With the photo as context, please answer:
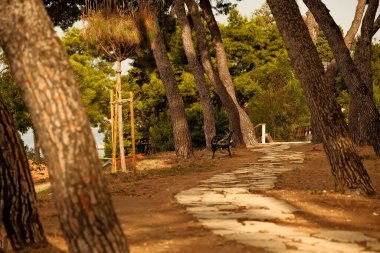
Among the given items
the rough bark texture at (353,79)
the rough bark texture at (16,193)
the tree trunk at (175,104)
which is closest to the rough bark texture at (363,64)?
the rough bark texture at (353,79)

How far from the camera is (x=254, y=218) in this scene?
5.47 m

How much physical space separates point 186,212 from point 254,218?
92cm

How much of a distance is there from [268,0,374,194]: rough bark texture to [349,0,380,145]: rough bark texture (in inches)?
191

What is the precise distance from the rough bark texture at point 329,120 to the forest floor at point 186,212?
10.2 inches

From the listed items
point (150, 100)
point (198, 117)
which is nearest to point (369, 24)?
point (198, 117)

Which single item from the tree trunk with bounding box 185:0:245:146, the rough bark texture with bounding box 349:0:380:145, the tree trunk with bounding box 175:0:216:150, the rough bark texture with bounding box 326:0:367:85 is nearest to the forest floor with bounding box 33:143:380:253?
the rough bark texture with bounding box 349:0:380:145

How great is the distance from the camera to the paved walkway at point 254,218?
14.0 feet

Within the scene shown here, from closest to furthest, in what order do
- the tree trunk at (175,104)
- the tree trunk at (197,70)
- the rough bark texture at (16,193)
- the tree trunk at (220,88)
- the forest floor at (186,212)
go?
the rough bark texture at (16,193) → the forest floor at (186,212) → the tree trunk at (175,104) → the tree trunk at (197,70) → the tree trunk at (220,88)

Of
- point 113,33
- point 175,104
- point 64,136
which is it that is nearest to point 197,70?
point 175,104

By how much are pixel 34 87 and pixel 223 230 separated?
2697 mm

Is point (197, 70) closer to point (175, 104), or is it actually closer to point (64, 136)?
point (175, 104)

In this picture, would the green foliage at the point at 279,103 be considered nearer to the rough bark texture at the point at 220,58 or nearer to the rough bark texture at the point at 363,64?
the rough bark texture at the point at 220,58

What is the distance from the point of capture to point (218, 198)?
6.95 metres

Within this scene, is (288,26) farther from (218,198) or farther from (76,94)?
(76,94)
